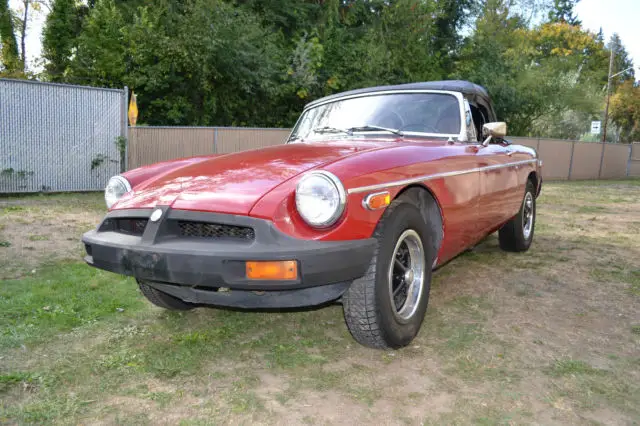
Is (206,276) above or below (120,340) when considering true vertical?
above

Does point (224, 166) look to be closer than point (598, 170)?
Yes

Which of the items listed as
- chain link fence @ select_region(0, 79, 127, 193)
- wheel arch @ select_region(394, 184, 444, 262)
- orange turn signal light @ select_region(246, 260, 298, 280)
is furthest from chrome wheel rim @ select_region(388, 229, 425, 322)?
chain link fence @ select_region(0, 79, 127, 193)

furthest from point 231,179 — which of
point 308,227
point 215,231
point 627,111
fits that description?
point 627,111

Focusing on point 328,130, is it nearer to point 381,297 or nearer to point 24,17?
point 381,297

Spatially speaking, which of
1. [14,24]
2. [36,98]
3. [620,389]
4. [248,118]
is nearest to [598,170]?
[248,118]

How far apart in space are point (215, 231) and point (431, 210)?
4.49 ft

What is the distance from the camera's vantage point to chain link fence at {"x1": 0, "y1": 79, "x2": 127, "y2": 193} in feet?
32.7

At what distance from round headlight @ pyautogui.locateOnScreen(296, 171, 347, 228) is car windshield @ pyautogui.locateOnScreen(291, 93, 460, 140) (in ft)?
4.64

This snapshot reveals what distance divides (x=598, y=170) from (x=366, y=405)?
973 inches

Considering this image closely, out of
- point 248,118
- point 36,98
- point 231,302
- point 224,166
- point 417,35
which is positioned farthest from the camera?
point 417,35

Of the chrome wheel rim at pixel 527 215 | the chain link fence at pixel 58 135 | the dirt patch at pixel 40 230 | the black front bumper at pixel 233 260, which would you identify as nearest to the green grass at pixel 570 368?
the black front bumper at pixel 233 260

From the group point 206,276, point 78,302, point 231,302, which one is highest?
point 206,276

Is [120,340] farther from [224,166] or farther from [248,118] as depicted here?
[248,118]

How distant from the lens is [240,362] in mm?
2625
